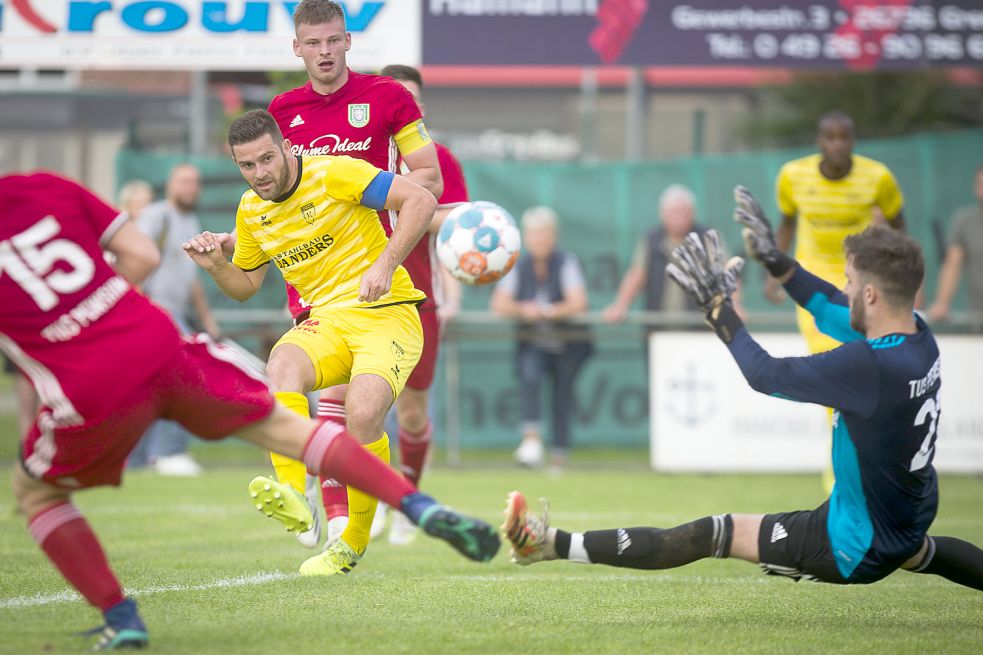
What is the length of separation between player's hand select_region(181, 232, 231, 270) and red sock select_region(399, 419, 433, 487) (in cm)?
219

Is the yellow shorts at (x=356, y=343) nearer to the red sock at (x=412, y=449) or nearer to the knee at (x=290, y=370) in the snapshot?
the knee at (x=290, y=370)

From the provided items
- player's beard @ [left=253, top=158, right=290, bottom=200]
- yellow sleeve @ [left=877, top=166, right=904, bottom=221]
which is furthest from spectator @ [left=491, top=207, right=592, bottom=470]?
player's beard @ [left=253, top=158, right=290, bottom=200]

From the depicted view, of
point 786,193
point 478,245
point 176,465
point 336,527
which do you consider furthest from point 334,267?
point 176,465

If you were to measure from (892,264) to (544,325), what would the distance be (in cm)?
792

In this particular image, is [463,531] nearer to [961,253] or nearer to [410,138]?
[410,138]

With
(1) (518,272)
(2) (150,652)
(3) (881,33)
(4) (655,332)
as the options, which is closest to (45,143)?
(1) (518,272)

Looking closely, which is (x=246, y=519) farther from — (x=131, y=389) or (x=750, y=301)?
(x=750, y=301)

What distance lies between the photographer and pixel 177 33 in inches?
459

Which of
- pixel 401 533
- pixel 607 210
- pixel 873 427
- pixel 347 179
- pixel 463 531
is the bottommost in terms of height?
pixel 401 533

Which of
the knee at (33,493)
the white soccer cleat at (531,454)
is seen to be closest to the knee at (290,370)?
the knee at (33,493)

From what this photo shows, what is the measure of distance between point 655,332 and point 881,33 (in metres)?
3.30

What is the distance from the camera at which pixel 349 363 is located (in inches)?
239

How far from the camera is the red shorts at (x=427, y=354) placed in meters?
7.32

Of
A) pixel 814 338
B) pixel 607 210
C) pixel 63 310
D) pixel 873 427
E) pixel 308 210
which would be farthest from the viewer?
pixel 607 210
